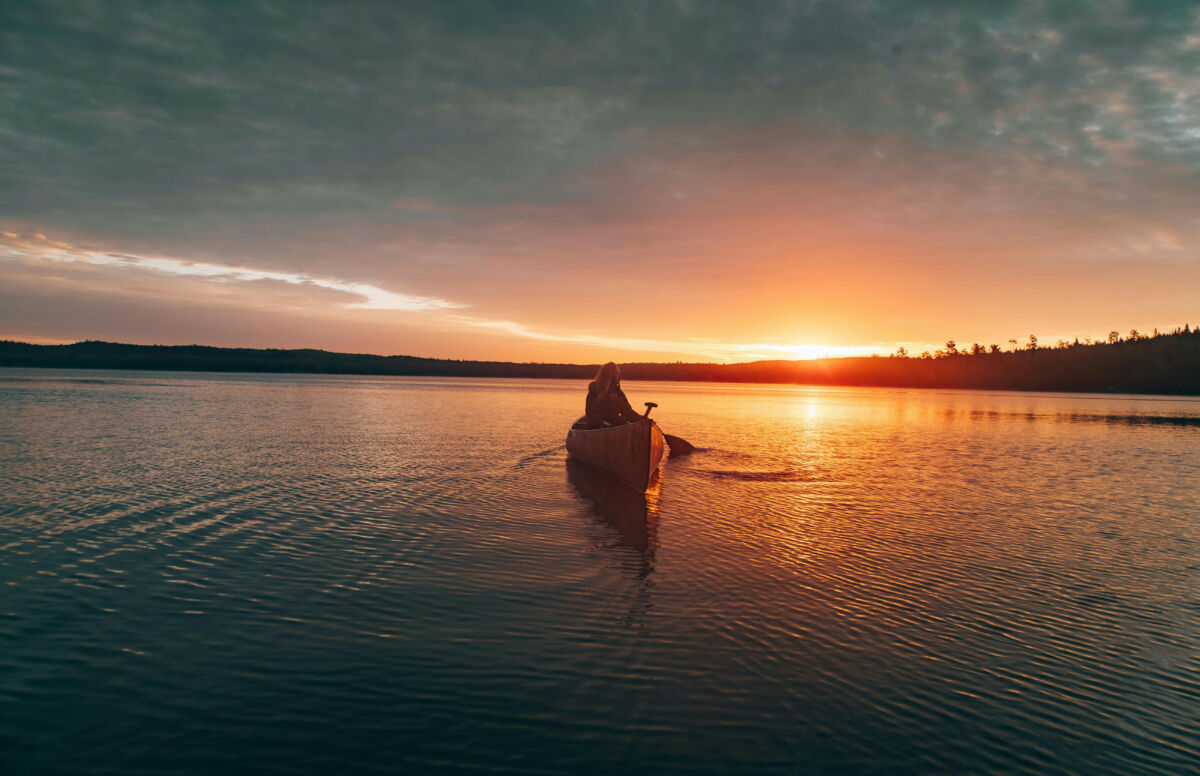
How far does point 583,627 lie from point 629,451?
1178 cm

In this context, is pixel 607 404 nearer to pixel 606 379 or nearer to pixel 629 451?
pixel 606 379

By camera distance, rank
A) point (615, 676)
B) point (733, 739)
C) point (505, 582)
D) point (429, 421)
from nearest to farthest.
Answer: point (733, 739) < point (615, 676) < point (505, 582) < point (429, 421)

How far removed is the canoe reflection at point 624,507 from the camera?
1305cm

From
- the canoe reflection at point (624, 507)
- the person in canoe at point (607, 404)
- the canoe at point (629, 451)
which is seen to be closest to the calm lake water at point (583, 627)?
the canoe reflection at point (624, 507)

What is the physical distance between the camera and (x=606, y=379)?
2458cm

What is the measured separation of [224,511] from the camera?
14477 mm

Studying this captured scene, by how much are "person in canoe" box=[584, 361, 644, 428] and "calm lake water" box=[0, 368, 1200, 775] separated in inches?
231

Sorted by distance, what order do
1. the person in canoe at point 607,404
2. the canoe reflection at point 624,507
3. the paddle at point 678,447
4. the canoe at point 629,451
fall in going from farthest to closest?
the paddle at point 678,447, the person in canoe at point 607,404, the canoe at point 629,451, the canoe reflection at point 624,507

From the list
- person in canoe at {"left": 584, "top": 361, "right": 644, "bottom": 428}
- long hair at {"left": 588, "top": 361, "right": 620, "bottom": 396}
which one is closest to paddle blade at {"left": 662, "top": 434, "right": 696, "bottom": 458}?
person in canoe at {"left": 584, "top": 361, "right": 644, "bottom": 428}

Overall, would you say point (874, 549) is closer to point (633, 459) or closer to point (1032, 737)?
point (1032, 737)

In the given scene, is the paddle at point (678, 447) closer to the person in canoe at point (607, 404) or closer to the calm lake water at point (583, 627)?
the person in canoe at point (607, 404)

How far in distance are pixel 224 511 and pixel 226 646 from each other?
27.3 ft

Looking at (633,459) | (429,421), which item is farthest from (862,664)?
(429,421)

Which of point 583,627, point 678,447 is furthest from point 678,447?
point 583,627
